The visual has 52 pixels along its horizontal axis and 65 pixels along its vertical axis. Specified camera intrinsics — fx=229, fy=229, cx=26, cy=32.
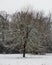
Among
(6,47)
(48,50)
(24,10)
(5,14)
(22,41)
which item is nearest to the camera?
(22,41)

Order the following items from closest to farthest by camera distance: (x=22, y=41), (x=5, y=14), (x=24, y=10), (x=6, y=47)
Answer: (x=22, y=41) → (x=24, y=10) → (x=6, y=47) → (x=5, y=14)

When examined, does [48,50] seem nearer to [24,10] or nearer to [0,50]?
[0,50]

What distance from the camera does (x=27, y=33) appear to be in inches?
1326

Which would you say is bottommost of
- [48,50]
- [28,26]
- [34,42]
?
[48,50]

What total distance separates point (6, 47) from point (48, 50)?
12.7 meters

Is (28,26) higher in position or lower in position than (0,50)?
higher

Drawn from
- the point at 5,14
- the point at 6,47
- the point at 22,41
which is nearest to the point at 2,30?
the point at 6,47

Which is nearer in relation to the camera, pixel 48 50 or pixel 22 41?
pixel 22 41

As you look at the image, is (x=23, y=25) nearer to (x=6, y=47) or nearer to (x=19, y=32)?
(x=19, y=32)

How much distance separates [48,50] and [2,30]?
530 inches

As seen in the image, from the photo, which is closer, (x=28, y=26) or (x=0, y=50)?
(x=28, y=26)

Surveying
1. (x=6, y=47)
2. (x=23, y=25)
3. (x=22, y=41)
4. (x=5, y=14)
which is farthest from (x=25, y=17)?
(x=5, y=14)

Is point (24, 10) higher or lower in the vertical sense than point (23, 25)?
higher

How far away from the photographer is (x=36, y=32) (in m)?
35.2
